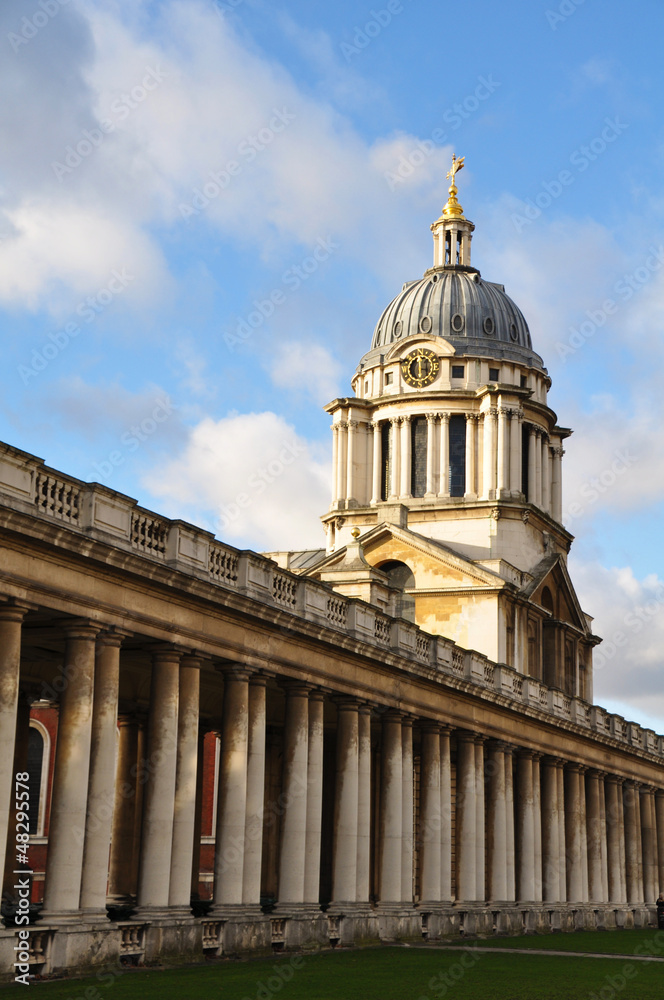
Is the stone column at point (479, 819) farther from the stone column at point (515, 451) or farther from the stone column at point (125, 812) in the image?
the stone column at point (515, 451)

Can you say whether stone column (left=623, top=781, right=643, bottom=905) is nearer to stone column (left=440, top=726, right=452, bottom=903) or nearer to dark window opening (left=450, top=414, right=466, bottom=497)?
dark window opening (left=450, top=414, right=466, bottom=497)

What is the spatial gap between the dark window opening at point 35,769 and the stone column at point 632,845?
94.5ft

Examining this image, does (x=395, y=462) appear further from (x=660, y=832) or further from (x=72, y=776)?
(x=72, y=776)

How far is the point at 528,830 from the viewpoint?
183 ft

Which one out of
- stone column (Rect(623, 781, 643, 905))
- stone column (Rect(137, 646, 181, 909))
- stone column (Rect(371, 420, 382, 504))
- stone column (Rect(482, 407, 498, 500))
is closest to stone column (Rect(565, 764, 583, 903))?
stone column (Rect(623, 781, 643, 905))

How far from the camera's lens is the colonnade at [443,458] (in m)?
79.8

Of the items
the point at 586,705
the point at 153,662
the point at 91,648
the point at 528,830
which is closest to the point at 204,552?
the point at 153,662

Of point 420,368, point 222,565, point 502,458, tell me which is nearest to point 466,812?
point 222,565

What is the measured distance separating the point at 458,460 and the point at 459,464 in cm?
24

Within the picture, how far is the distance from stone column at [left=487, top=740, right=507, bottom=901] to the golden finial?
46745 millimetres

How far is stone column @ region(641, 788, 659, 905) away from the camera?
72.9 m

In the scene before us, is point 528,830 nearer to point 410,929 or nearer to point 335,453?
point 410,929

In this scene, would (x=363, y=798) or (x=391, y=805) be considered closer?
(x=363, y=798)

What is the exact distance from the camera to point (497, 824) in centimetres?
5275
